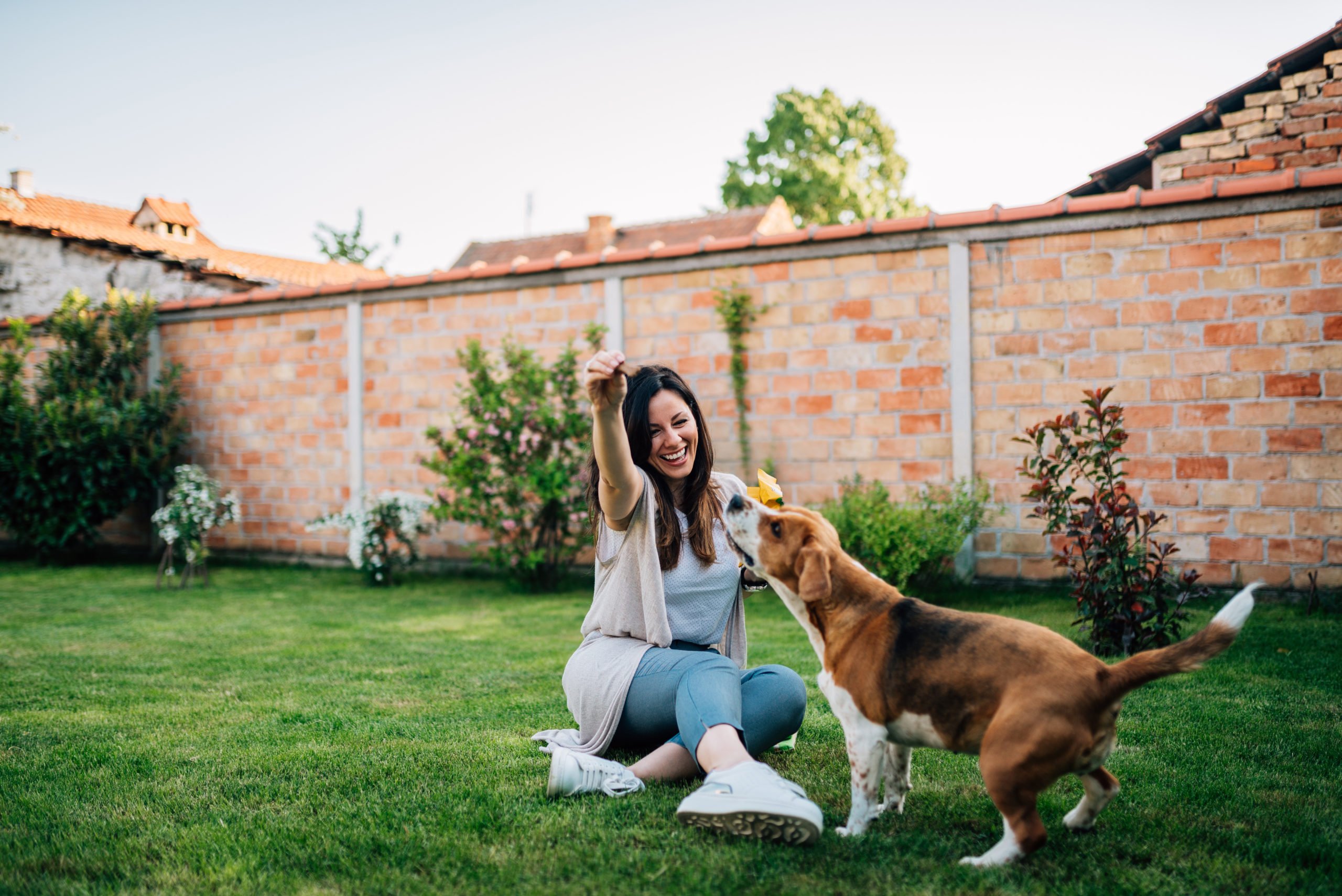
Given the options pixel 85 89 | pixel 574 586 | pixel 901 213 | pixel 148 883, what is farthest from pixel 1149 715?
pixel 901 213

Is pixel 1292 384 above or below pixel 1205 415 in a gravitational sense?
above

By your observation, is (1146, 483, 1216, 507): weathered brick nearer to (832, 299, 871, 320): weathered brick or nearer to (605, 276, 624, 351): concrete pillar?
(832, 299, 871, 320): weathered brick

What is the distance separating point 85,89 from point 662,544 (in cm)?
1591

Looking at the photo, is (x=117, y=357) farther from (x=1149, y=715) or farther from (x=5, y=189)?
(x=1149, y=715)

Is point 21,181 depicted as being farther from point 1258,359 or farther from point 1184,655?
point 1184,655

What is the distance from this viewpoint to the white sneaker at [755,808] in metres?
2.34

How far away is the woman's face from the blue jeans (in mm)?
636

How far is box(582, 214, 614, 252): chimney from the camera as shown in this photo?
24297mm

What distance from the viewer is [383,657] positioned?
5355 millimetres

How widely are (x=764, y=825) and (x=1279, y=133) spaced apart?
860cm

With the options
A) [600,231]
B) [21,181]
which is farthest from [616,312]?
[600,231]

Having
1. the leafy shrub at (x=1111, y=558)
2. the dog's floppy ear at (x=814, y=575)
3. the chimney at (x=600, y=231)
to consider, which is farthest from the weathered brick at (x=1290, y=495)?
the chimney at (x=600, y=231)

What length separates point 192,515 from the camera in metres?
8.66

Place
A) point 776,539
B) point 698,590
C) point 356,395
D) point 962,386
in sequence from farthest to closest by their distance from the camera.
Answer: point 356,395 → point 962,386 → point 698,590 → point 776,539
